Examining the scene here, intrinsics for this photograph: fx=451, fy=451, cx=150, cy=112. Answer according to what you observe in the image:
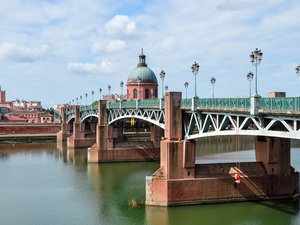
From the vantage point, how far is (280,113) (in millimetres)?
24250

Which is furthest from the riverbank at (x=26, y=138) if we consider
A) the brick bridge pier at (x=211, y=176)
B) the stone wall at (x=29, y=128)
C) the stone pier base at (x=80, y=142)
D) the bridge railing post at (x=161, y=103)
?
the brick bridge pier at (x=211, y=176)

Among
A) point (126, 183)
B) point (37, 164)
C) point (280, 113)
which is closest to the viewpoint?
point (280, 113)

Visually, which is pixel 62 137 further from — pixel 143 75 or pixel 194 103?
pixel 194 103

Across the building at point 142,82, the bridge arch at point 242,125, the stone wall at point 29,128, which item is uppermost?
the building at point 142,82

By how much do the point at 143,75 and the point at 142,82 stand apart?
1691 mm

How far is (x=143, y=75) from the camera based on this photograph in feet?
314

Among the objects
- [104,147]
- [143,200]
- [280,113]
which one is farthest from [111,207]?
[104,147]

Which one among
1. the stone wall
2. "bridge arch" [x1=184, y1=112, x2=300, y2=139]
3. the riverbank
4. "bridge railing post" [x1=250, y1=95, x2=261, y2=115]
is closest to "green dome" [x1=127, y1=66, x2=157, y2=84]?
the riverbank

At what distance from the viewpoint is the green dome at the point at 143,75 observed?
9575cm

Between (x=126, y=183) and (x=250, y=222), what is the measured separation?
17.5m

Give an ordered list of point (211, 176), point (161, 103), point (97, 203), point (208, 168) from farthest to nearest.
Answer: point (161, 103), point (97, 203), point (208, 168), point (211, 176)

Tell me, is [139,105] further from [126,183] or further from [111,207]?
[111,207]

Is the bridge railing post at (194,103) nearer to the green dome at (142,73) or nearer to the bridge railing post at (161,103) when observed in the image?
the bridge railing post at (161,103)

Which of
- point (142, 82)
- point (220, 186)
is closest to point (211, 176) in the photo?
point (220, 186)
